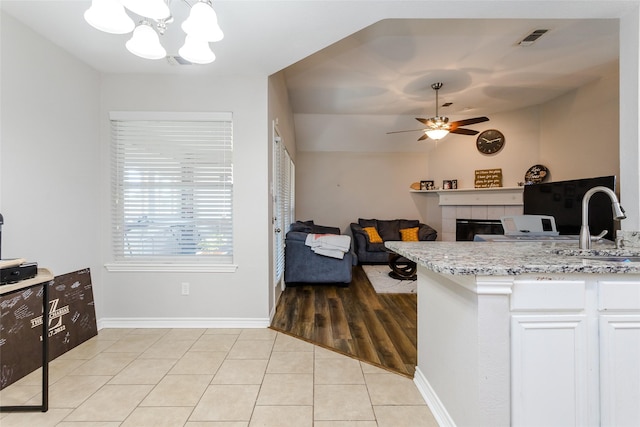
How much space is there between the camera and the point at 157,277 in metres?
2.75

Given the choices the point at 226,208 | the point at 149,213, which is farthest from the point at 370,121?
the point at 149,213

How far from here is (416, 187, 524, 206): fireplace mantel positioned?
214 inches

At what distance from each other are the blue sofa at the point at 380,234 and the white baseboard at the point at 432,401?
3.57 meters

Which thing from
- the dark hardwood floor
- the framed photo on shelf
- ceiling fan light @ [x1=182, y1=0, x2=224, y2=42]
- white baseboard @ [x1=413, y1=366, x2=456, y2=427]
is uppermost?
ceiling fan light @ [x1=182, y1=0, x2=224, y2=42]

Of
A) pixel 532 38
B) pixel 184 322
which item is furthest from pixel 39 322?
pixel 532 38

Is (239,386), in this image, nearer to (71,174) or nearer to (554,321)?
(554,321)

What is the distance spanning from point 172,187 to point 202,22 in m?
1.73

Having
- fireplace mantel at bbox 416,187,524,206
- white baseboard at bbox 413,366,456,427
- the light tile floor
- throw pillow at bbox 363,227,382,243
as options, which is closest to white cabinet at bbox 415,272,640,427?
white baseboard at bbox 413,366,456,427

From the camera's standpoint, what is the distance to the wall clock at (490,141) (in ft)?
18.3

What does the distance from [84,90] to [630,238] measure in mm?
4187

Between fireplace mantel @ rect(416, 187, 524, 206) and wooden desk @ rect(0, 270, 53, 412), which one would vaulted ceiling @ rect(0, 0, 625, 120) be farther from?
wooden desk @ rect(0, 270, 53, 412)

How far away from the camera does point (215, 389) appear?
182 centimetres

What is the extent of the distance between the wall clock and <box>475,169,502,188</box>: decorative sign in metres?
0.39

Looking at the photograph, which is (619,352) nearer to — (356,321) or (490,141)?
(356,321)
